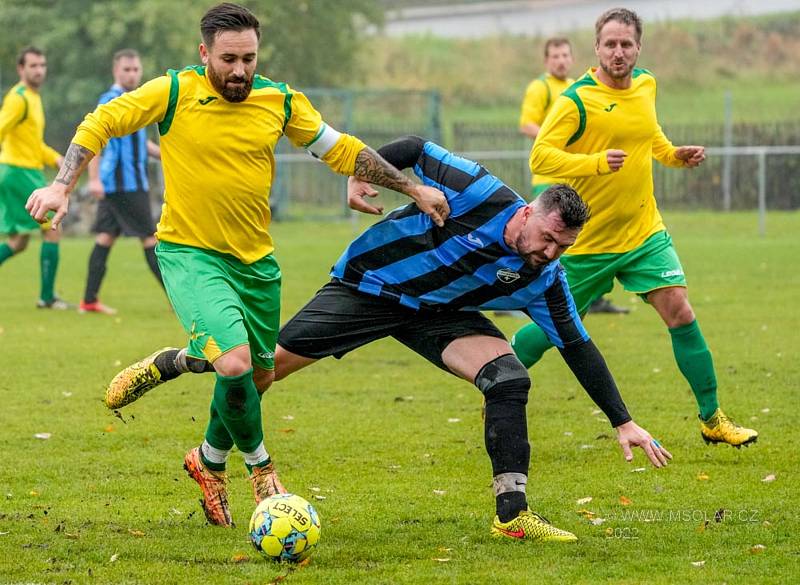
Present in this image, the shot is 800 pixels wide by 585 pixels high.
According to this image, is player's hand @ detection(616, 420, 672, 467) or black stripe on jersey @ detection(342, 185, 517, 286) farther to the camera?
black stripe on jersey @ detection(342, 185, 517, 286)

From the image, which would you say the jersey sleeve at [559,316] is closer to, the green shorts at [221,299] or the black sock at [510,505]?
the black sock at [510,505]

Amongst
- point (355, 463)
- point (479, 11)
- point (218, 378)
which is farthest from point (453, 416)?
point (479, 11)

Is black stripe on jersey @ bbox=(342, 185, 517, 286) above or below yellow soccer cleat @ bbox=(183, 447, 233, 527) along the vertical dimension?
above

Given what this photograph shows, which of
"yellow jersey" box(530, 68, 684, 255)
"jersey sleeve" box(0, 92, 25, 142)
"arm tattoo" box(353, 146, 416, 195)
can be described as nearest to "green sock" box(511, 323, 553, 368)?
"yellow jersey" box(530, 68, 684, 255)

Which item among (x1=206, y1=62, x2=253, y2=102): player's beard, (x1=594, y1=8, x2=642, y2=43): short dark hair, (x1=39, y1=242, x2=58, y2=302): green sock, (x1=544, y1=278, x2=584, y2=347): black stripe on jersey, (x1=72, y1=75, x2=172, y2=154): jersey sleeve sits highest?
(x1=594, y1=8, x2=642, y2=43): short dark hair

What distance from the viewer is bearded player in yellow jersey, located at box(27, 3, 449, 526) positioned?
18.4ft

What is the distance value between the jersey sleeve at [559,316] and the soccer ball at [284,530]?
129cm

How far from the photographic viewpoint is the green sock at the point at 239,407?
5535 mm

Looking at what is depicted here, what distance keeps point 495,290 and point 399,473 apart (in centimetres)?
140

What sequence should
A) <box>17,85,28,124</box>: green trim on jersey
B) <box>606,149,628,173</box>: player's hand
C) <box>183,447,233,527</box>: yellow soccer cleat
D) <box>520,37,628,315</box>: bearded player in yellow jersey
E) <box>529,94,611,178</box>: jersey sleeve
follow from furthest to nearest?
1. <box>17,85,28,124</box>: green trim on jersey
2. <box>520,37,628,315</box>: bearded player in yellow jersey
3. <box>529,94,611,178</box>: jersey sleeve
4. <box>606,149,628,173</box>: player's hand
5. <box>183,447,233,527</box>: yellow soccer cleat

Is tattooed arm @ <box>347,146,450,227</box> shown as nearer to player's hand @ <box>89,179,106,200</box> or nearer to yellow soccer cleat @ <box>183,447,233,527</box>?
yellow soccer cleat @ <box>183,447,233,527</box>

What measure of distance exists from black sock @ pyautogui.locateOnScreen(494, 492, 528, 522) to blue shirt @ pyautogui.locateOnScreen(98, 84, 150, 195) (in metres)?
8.44

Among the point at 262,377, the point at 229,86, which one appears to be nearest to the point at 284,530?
the point at 262,377

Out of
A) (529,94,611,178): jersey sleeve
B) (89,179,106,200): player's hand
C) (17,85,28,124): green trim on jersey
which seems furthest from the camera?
(17,85,28,124): green trim on jersey
